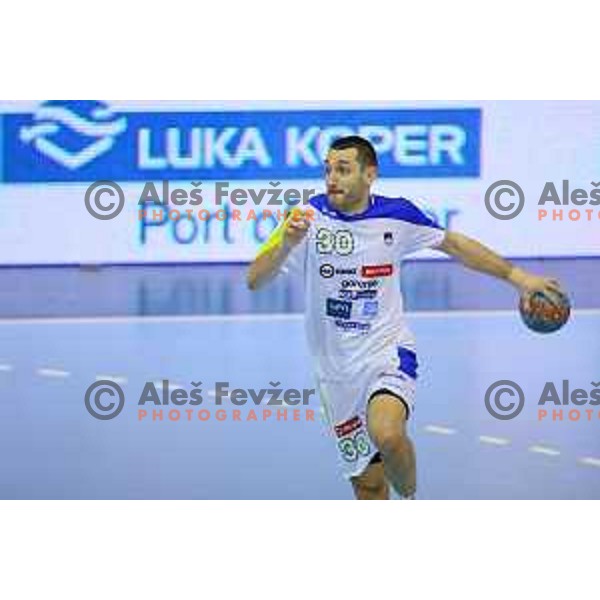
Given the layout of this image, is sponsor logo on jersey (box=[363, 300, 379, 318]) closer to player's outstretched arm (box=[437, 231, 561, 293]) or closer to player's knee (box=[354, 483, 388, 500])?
player's outstretched arm (box=[437, 231, 561, 293])

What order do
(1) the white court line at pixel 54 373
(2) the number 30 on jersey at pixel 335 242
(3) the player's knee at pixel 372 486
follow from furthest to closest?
1. (1) the white court line at pixel 54 373
2. (3) the player's knee at pixel 372 486
3. (2) the number 30 on jersey at pixel 335 242

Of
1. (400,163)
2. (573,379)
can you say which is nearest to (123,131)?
(400,163)

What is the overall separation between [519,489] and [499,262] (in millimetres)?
794

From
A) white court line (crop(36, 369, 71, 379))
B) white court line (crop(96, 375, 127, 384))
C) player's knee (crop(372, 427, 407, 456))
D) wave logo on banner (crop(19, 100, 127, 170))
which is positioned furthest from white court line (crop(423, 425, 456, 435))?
wave logo on banner (crop(19, 100, 127, 170))

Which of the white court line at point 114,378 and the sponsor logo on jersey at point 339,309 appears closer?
the sponsor logo on jersey at point 339,309

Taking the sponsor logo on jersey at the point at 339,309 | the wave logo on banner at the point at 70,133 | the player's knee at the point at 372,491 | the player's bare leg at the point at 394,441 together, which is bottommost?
the player's knee at the point at 372,491

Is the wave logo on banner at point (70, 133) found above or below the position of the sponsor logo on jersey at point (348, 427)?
above

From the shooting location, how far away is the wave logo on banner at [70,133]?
507 centimetres

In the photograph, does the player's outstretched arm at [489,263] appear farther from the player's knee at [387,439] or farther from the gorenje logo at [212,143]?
the player's knee at [387,439]

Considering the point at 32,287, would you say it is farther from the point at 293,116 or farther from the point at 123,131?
the point at 293,116

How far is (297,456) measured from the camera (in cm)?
512

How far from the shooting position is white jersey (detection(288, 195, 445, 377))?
5023 mm

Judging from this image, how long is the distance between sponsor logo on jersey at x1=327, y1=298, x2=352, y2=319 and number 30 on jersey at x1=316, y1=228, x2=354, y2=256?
0.16 m

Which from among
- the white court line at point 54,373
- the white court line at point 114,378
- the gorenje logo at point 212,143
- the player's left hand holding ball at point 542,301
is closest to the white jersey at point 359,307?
the gorenje logo at point 212,143
